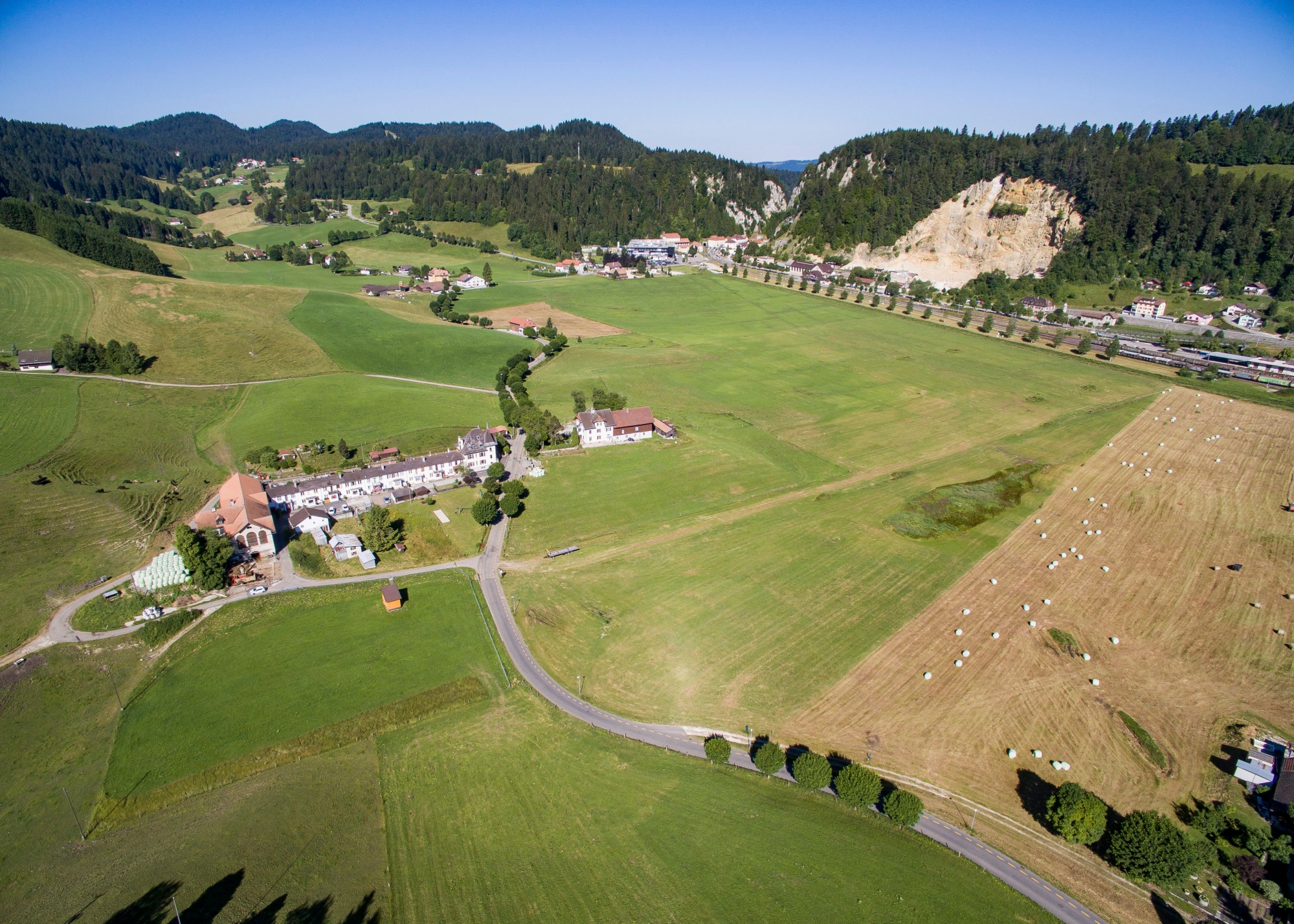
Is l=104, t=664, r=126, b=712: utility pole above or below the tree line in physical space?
below

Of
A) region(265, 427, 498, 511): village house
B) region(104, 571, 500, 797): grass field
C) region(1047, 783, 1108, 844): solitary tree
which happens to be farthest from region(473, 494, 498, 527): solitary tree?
region(1047, 783, 1108, 844): solitary tree

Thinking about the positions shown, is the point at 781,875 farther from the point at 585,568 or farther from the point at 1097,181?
the point at 1097,181

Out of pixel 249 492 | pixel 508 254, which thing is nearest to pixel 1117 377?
pixel 249 492

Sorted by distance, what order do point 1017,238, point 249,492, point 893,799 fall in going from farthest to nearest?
1. point 1017,238
2. point 249,492
3. point 893,799

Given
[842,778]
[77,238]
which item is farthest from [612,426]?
[77,238]

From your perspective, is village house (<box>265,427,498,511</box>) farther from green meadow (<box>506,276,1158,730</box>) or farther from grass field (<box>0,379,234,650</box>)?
grass field (<box>0,379,234,650</box>)

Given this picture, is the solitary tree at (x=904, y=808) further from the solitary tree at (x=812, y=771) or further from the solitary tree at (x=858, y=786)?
the solitary tree at (x=812, y=771)

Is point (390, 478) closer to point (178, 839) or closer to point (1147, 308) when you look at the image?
point (178, 839)
